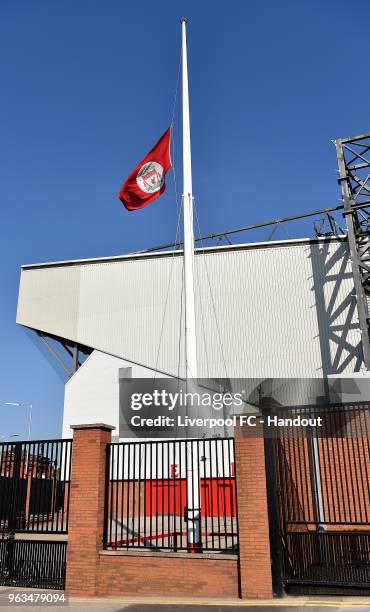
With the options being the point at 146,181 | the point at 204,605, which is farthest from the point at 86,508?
the point at 146,181

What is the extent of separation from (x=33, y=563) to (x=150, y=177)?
31.8 ft

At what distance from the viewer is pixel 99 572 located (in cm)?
1020

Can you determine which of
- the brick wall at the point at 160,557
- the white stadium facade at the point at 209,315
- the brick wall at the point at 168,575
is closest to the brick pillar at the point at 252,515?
the brick wall at the point at 160,557

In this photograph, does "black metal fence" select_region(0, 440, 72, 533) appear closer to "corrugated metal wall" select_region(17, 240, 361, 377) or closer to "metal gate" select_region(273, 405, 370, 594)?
"metal gate" select_region(273, 405, 370, 594)

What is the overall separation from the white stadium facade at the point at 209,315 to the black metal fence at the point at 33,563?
20719mm

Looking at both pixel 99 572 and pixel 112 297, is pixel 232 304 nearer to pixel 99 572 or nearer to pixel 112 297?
pixel 112 297

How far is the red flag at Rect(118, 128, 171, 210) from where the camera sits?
13.8m

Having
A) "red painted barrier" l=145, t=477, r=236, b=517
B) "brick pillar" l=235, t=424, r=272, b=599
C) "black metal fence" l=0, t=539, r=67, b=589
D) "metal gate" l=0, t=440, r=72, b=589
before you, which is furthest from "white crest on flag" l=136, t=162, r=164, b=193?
"black metal fence" l=0, t=539, r=67, b=589

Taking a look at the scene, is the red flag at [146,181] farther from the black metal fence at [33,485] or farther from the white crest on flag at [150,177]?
the black metal fence at [33,485]

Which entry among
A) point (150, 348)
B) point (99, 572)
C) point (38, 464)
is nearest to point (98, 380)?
point (150, 348)

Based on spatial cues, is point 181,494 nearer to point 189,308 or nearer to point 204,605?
→ point 204,605

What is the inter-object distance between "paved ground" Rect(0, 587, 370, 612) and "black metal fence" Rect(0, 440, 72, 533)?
197 centimetres

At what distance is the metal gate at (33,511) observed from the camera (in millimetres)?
11094

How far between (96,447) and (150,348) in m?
22.6
